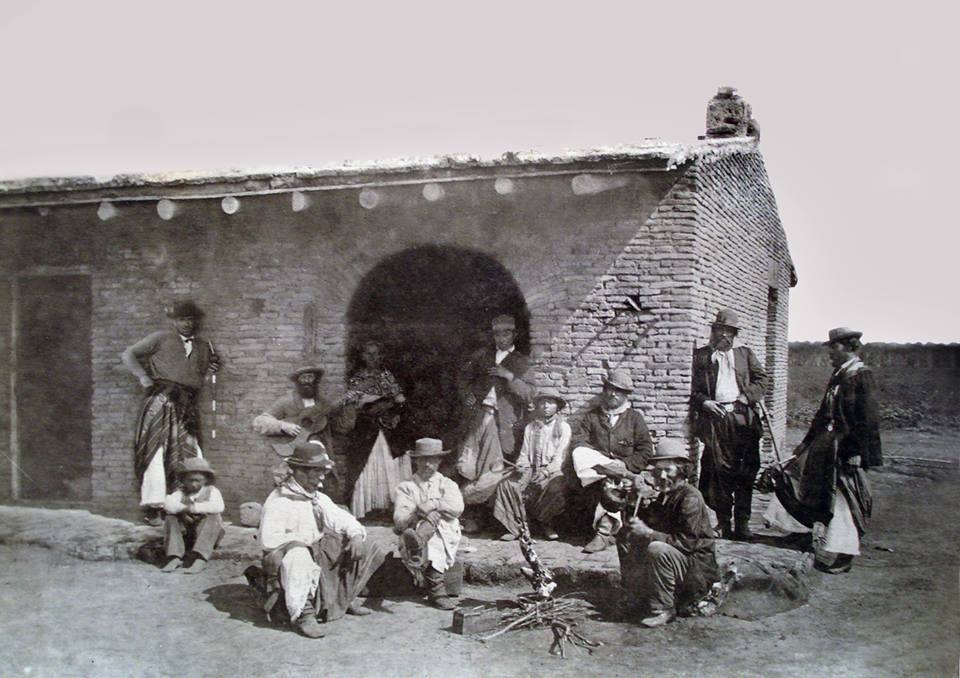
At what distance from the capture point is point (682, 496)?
17.2ft

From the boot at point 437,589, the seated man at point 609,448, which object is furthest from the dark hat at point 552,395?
the boot at point 437,589

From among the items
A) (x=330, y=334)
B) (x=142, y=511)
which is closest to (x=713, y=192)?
(x=330, y=334)

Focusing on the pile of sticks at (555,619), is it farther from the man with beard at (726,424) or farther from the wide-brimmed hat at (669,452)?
the man with beard at (726,424)

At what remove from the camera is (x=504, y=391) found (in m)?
7.07

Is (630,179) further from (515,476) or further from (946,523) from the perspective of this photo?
(946,523)

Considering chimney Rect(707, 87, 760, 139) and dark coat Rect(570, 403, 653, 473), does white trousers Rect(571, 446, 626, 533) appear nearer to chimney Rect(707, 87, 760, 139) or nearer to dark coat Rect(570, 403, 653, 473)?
dark coat Rect(570, 403, 653, 473)

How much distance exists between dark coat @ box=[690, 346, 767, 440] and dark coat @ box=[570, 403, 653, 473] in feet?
1.74

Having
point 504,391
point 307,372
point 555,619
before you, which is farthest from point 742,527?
point 307,372

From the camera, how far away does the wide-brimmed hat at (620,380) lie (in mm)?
6586

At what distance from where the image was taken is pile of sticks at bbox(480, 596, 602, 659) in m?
4.99

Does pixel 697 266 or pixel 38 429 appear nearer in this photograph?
pixel 697 266

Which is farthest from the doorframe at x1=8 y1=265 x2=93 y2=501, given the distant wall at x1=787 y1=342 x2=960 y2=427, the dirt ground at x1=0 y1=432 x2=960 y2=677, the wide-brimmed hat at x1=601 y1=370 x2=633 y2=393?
the distant wall at x1=787 y1=342 x2=960 y2=427

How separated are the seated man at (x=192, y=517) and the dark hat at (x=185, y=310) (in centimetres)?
173

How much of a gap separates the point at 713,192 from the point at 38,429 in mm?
7636
